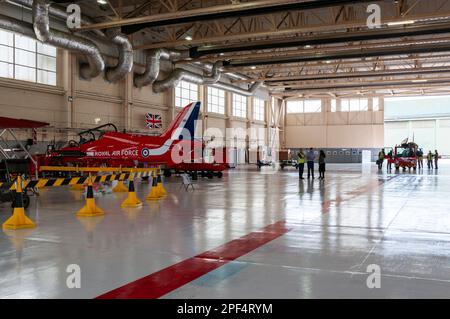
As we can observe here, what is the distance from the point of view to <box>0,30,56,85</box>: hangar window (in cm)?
2012

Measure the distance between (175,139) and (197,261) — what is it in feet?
41.9

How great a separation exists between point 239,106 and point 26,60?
1008 inches

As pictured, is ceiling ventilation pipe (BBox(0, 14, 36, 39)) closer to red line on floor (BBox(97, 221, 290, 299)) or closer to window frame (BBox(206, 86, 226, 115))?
red line on floor (BBox(97, 221, 290, 299))

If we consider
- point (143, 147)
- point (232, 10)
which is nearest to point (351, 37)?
point (232, 10)

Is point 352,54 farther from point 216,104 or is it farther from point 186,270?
point 186,270

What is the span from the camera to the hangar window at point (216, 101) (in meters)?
38.3

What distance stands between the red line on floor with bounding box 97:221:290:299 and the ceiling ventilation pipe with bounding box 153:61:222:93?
76.0 feet

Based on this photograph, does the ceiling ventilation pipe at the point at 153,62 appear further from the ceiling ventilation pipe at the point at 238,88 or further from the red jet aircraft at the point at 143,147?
the red jet aircraft at the point at 143,147

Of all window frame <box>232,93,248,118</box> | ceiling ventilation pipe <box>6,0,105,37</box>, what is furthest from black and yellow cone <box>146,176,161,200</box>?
window frame <box>232,93,248,118</box>

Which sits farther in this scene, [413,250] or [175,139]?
[175,139]
